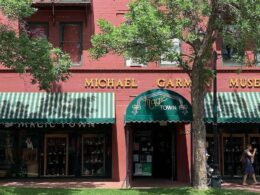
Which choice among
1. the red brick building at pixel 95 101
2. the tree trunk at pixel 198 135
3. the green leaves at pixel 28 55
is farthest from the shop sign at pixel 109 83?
the tree trunk at pixel 198 135

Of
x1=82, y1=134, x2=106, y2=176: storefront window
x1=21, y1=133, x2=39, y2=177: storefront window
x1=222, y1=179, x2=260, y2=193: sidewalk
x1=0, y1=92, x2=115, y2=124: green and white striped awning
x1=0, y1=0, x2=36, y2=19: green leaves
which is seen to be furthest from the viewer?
x1=82, y1=134, x2=106, y2=176: storefront window

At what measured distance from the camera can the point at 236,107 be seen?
20.9 meters

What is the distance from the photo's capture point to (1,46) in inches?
625

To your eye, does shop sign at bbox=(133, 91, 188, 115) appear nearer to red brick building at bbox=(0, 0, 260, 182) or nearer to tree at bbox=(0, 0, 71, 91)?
red brick building at bbox=(0, 0, 260, 182)

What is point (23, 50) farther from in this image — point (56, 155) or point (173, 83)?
point (173, 83)

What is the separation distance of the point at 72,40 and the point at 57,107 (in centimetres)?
353

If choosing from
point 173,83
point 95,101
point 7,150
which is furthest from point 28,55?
point 173,83

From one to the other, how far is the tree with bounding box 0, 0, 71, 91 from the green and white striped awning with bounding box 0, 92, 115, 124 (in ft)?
11.1

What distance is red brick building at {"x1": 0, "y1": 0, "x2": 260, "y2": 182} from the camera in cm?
2164

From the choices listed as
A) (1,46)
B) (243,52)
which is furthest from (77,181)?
(243,52)

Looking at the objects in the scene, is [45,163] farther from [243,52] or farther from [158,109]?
[243,52]

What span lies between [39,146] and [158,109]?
249 inches

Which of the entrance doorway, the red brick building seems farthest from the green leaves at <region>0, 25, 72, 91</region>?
the entrance doorway

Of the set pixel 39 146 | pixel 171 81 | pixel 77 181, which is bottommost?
pixel 77 181
